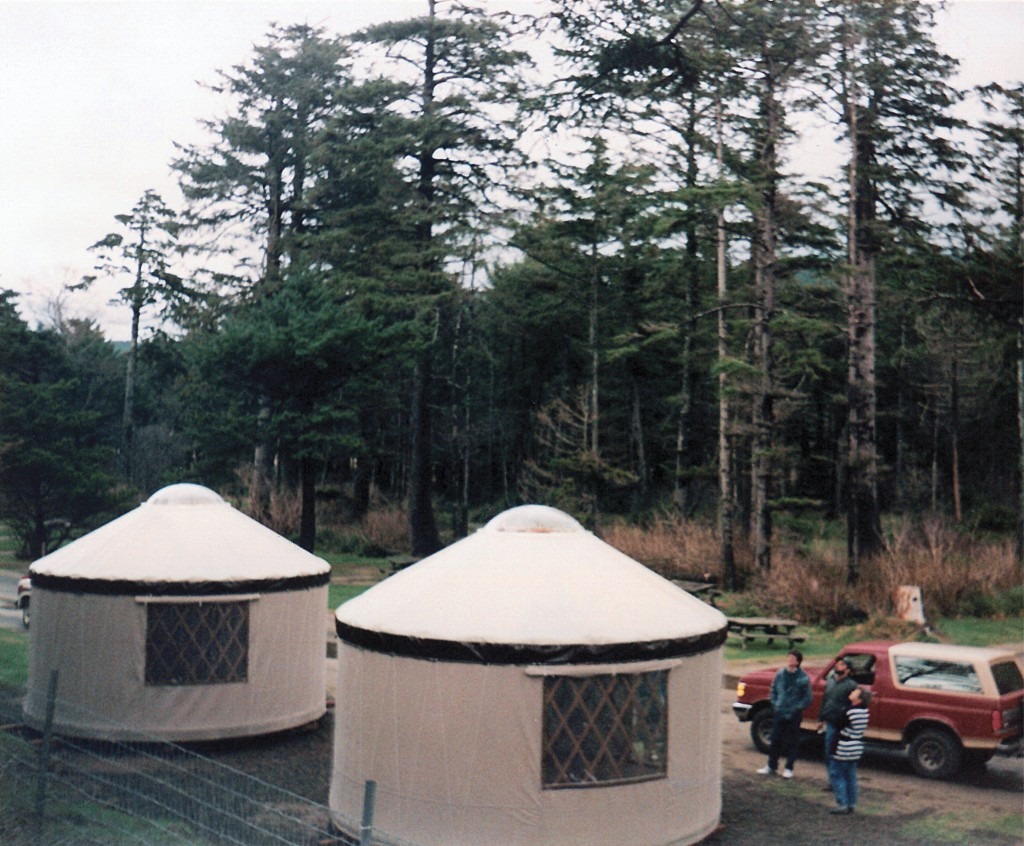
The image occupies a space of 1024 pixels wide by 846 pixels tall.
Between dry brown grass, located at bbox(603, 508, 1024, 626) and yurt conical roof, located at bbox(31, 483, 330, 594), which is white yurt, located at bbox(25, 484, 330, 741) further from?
dry brown grass, located at bbox(603, 508, 1024, 626)

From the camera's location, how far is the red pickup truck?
941 centimetres

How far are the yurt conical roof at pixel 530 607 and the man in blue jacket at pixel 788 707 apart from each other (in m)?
1.62

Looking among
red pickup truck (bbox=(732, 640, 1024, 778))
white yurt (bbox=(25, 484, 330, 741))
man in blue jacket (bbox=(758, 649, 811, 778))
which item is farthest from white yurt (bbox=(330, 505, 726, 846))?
white yurt (bbox=(25, 484, 330, 741))

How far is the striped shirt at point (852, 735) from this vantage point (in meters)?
8.38

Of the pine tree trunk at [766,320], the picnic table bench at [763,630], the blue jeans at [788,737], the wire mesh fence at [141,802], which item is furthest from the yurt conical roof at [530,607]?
the pine tree trunk at [766,320]

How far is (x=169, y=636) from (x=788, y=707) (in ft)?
19.3

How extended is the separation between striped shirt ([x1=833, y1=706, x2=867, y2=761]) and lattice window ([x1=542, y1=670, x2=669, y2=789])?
1.87 metres

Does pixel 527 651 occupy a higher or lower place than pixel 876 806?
higher

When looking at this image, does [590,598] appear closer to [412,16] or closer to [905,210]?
[905,210]

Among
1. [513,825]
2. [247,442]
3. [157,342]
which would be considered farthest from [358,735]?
[157,342]

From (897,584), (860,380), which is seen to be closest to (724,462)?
(860,380)

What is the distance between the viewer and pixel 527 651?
708 cm

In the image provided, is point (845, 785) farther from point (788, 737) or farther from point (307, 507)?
point (307, 507)

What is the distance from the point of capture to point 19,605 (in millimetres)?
19750
